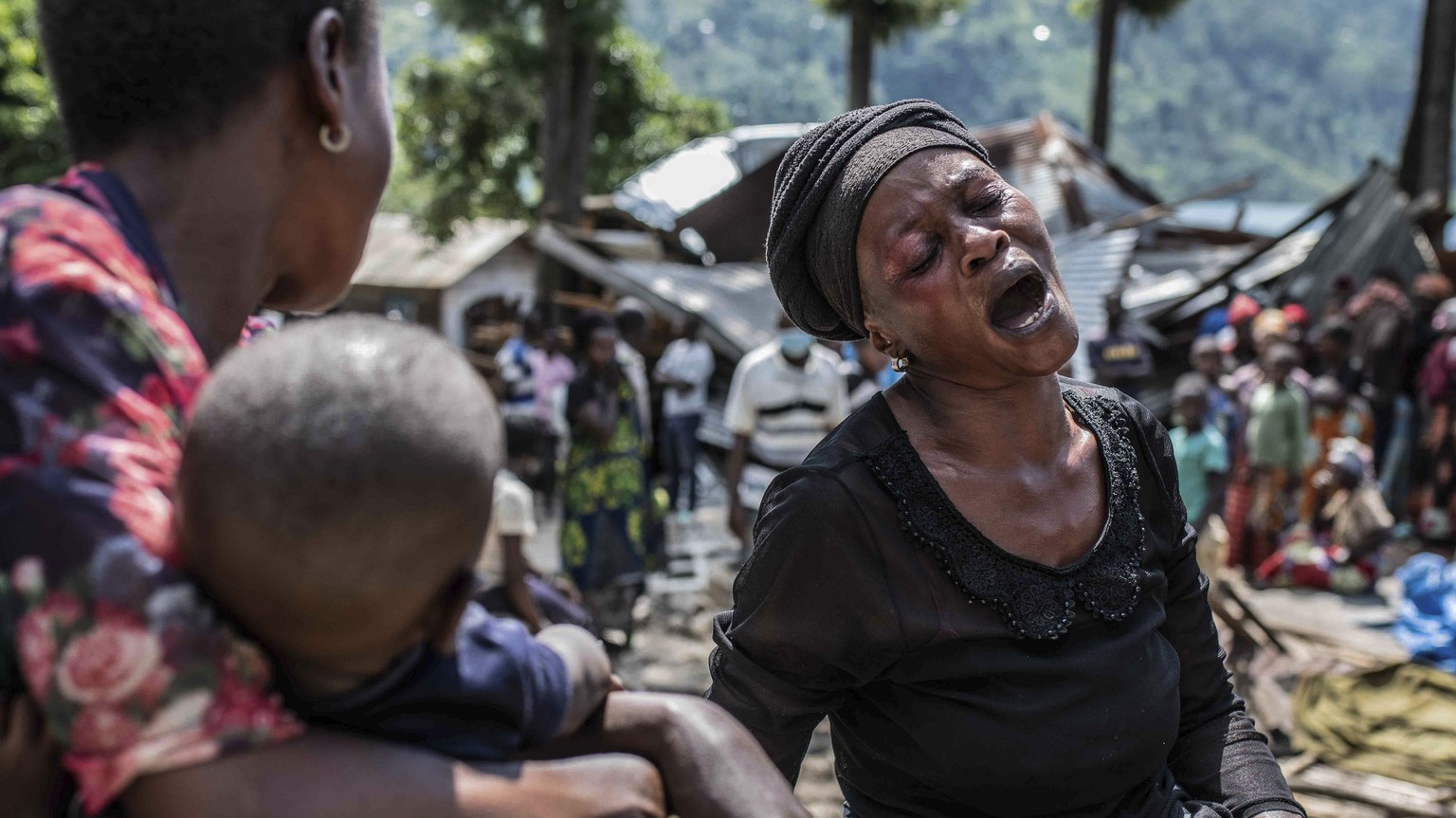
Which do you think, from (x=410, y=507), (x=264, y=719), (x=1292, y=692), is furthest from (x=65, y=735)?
(x=1292, y=692)

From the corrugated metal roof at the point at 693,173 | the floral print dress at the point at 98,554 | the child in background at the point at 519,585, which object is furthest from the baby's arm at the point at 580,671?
the corrugated metal roof at the point at 693,173

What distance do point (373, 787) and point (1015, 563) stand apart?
3.41 feet

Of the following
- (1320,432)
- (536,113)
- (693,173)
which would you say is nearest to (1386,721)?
(1320,432)

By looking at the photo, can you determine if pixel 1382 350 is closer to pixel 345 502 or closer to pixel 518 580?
pixel 518 580

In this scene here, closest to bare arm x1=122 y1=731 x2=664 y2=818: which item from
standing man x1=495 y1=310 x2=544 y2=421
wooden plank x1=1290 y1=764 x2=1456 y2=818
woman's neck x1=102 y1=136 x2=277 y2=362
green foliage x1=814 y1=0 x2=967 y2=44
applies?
woman's neck x1=102 y1=136 x2=277 y2=362

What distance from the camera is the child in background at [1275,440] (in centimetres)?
833

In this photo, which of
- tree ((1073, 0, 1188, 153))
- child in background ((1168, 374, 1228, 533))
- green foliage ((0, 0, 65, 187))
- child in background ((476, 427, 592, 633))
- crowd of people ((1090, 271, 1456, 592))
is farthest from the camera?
tree ((1073, 0, 1188, 153))

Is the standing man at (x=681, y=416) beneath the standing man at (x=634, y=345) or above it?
beneath

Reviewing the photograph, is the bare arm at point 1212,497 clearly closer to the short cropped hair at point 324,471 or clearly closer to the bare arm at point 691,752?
the bare arm at point 691,752

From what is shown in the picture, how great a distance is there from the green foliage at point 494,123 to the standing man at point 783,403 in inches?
514

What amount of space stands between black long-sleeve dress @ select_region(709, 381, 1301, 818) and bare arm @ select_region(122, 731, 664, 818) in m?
0.65

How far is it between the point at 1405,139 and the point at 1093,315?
707cm

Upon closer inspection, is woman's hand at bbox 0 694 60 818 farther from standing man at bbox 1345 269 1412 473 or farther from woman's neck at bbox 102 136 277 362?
standing man at bbox 1345 269 1412 473

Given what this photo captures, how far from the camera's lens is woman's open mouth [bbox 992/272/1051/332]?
5.93 feet
